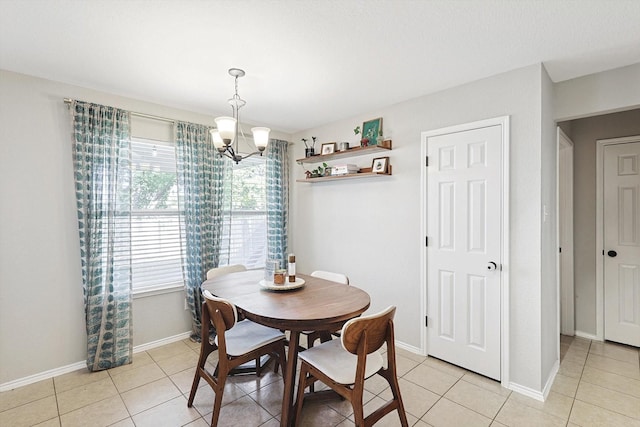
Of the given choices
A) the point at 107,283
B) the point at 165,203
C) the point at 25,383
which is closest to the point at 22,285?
the point at 107,283

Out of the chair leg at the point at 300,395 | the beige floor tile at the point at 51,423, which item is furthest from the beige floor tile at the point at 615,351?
the beige floor tile at the point at 51,423

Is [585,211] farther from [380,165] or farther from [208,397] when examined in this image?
[208,397]

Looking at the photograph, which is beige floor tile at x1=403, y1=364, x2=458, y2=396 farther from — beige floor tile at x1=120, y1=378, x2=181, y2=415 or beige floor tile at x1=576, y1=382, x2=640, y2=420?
beige floor tile at x1=120, y1=378, x2=181, y2=415

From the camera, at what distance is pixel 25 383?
2.53m

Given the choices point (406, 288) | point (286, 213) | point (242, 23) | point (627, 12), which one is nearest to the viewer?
point (627, 12)

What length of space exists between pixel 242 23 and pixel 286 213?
9.11ft

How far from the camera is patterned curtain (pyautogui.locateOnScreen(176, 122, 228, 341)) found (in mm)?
3361

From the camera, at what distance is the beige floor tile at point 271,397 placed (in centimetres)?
223

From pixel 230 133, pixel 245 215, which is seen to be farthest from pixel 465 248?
pixel 245 215

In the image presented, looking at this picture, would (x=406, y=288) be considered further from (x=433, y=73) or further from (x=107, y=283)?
(x=107, y=283)

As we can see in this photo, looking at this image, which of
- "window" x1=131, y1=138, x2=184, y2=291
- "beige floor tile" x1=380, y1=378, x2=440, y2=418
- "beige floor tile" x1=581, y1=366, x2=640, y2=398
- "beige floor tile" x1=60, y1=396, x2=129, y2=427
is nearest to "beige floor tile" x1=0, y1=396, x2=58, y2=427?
"beige floor tile" x1=60, y1=396, x2=129, y2=427

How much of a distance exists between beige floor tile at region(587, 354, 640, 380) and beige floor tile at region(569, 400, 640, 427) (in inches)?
30.1

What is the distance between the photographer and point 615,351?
3123mm

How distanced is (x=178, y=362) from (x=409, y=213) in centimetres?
269
